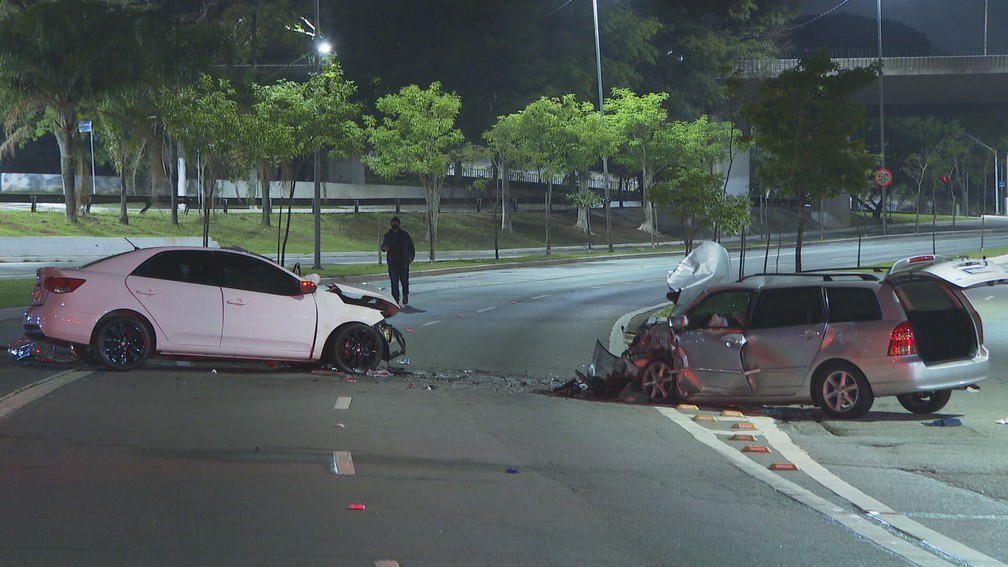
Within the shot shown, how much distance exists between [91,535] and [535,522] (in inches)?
101

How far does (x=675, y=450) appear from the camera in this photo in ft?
33.6

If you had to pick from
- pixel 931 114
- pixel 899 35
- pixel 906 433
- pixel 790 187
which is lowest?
pixel 906 433

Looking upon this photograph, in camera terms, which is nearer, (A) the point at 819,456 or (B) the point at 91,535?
(B) the point at 91,535

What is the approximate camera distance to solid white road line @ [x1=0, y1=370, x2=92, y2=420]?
11391mm

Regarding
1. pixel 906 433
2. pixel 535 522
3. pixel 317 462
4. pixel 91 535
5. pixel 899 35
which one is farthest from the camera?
pixel 899 35

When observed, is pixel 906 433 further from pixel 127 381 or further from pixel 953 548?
pixel 127 381

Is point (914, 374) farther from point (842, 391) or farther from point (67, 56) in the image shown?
point (67, 56)

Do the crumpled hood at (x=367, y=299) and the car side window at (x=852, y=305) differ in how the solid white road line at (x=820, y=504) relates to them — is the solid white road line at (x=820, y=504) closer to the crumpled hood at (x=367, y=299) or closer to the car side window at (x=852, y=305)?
the car side window at (x=852, y=305)

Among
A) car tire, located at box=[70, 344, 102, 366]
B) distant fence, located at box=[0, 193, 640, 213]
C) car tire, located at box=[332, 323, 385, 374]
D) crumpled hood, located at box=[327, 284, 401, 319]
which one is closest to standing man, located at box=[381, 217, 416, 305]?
crumpled hood, located at box=[327, 284, 401, 319]

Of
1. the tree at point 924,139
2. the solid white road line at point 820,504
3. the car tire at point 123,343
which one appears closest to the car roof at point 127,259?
the car tire at point 123,343

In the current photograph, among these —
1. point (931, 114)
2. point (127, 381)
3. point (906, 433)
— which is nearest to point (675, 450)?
point (906, 433)

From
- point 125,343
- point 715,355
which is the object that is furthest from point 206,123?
point 715,355

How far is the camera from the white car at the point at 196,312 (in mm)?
13508

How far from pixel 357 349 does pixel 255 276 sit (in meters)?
1.47
